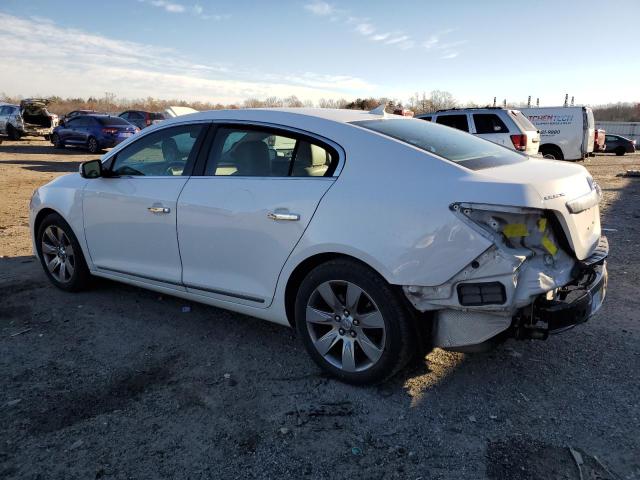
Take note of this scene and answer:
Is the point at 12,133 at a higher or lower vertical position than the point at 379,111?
lower

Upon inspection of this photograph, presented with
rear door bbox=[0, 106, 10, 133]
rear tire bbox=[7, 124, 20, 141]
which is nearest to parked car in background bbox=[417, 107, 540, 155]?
rear tire bbox=[7, 124, 20, 141]

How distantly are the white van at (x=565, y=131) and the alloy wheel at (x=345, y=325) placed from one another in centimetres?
1620

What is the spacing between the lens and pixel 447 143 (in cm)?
348

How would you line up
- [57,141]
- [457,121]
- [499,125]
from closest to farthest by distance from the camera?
[499,125], [457,121], [57,141]

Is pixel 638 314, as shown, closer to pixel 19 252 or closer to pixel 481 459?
pixel 481 459

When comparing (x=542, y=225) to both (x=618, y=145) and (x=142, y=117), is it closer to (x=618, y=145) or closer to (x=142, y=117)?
(x=142, y=117)

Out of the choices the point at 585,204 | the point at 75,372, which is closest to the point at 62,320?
the point at 75,372

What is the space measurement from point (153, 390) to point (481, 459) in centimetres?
196

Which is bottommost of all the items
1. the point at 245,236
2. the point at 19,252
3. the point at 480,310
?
the point at 19,252

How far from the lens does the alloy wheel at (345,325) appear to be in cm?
310

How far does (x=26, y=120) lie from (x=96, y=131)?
28.3ft

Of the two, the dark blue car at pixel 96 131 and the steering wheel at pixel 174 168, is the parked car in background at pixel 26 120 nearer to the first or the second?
the dark blue car at pixel 96 131

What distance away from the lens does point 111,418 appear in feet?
9.76

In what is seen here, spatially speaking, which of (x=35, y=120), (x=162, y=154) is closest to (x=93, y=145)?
(x=35, y=120)
